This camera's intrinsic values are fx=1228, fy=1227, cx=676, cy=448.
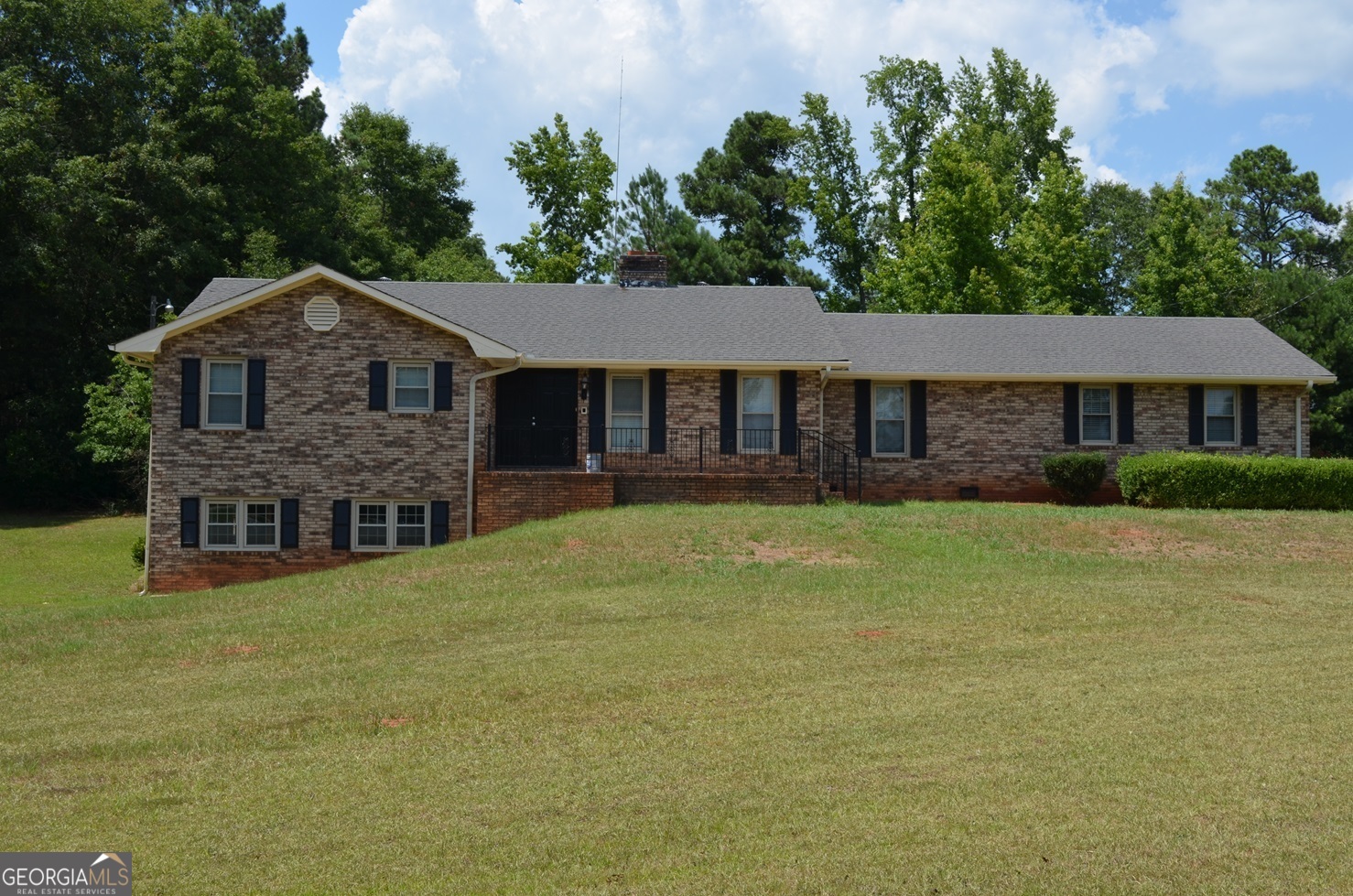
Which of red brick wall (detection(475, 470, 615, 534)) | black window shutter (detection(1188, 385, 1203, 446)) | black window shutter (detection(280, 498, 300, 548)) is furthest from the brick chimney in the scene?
black window shutter (detection(1188, 385, 1203, 446))

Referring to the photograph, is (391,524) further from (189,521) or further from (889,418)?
(889,418)

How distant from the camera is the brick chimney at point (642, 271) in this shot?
3036 cm

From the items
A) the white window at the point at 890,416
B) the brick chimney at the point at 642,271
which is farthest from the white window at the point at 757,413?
the brick chimney at the point at 642,271

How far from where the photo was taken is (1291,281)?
4147 cm

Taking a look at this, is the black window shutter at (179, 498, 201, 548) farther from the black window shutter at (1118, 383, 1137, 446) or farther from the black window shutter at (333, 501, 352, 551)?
the black window shutter at (1118, 383, 1137, 446)

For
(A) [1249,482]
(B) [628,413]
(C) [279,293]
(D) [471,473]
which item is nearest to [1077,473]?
(A) [1249,482]

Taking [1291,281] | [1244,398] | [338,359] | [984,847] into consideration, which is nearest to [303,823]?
[984,847]

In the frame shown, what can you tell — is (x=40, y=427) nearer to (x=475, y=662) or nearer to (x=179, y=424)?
(x=179, y=424)

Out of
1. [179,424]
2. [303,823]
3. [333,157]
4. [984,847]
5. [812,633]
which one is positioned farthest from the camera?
[333,157]

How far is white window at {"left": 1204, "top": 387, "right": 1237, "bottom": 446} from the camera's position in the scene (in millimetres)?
27406

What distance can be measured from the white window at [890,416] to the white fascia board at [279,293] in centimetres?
864

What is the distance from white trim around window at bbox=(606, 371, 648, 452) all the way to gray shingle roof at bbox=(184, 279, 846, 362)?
0.66 meters

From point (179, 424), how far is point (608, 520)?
8592mm

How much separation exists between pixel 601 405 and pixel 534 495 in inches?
123
